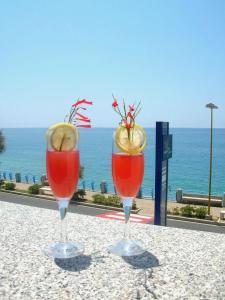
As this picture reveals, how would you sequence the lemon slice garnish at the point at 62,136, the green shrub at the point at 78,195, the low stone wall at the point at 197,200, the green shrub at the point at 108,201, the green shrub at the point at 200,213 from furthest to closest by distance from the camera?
the green shrub at the point at 78,195 → the low stone wall at the point at 197,200 → the green shrub at the point at 108,201 → the green shrub at the point at 200,213 → the lemon slice garnish at the point at 62,136

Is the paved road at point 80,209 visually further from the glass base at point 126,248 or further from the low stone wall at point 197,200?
the glass base at point 126,248

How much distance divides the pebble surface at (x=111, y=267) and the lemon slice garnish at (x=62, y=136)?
2.02ft

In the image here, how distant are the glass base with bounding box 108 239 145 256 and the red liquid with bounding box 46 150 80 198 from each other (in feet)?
1.40

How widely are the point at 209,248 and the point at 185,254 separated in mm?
207

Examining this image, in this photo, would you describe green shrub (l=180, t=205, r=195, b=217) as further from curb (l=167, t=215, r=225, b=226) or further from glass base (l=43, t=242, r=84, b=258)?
glass base (l=43, t=242, r=84, b=258)

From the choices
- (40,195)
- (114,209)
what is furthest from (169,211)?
(40,195)

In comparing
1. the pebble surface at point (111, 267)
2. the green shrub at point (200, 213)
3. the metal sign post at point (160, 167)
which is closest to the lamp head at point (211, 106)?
the green shrub at point (200, 213)

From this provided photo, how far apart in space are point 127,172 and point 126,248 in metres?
0.44

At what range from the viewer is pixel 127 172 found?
219 centimetres

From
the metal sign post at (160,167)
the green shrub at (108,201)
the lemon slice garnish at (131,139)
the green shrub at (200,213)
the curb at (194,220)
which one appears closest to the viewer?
the lemon slice garnish at (131,139)

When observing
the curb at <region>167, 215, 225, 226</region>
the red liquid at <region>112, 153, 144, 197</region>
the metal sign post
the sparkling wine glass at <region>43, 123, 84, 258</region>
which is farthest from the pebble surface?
the curb at <region>167, 215, 225, 226</region>

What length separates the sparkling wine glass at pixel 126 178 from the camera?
2.18 meters

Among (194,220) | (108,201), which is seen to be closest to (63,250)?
(194,220)

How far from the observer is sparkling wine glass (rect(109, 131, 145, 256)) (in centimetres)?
218
